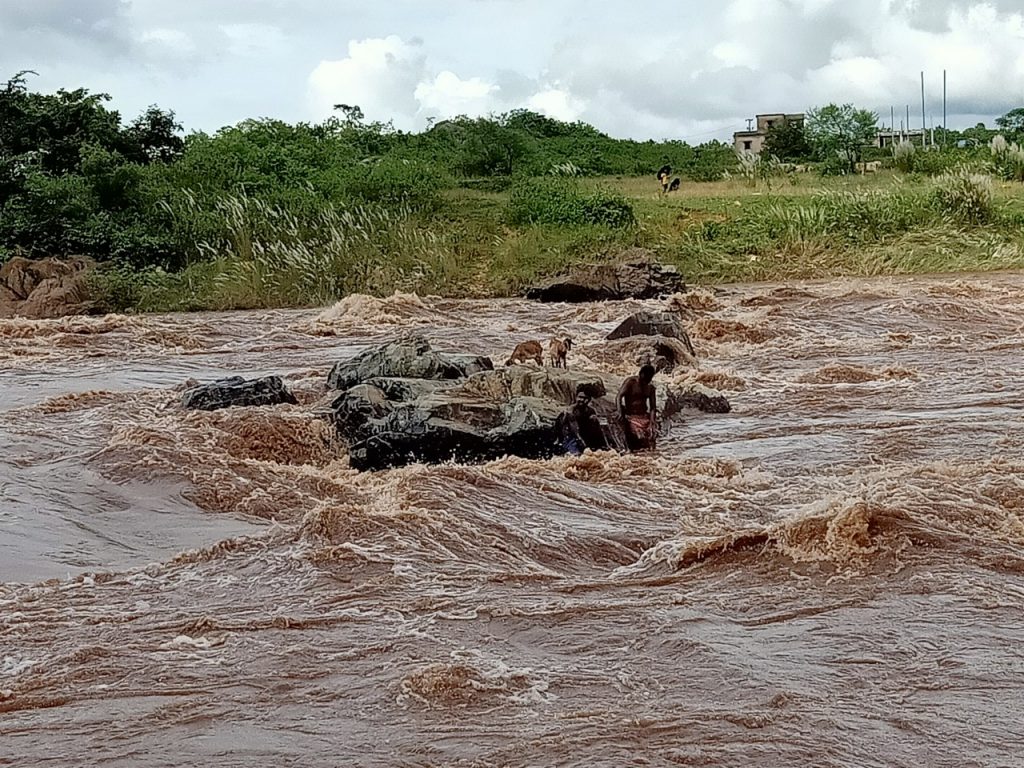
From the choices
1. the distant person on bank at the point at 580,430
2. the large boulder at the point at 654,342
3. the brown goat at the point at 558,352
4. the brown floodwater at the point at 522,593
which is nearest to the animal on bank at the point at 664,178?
the large boulder at the point at 654,342

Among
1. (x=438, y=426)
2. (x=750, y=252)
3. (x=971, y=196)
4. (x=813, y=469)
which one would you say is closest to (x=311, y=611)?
(x=438, y=426)

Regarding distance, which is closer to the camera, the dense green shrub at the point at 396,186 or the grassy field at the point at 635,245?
the grassy field at the point at 635,245

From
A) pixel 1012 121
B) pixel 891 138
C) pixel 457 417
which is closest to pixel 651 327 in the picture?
pixel 457 417

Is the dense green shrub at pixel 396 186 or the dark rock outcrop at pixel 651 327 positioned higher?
the dense green shrub at pixel 396 186

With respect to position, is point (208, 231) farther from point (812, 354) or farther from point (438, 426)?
point (438, 426)

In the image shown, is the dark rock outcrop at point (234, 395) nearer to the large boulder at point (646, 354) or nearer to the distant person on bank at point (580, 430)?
the distant person on bank at point (580, 430)

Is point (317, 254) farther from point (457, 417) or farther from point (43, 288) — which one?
point (457, 417)

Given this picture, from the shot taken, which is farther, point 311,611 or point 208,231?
point 208,231

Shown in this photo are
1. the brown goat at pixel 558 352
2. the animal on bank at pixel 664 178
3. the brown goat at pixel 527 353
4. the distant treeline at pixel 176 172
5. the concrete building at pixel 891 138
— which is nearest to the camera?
the brown goat at pixel 558 352

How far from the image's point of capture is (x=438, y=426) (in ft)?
29.5

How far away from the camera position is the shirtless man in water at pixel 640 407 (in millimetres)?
9367

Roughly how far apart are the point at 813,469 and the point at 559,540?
2486 mm

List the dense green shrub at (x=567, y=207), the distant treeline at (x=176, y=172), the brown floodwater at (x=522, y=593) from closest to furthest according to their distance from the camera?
the brown floodwater at (x=522, y=593), the distant treeline at (x=176, y=172), the dense green shrub at (x=567, y=207)

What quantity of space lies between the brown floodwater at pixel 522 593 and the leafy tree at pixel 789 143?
29035 mm
